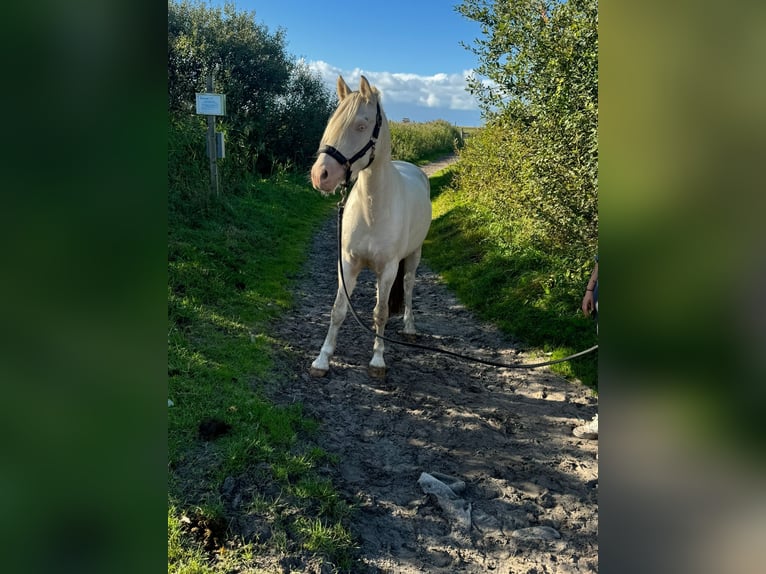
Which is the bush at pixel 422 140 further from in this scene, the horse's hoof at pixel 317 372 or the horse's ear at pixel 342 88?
the horse's hoof at pixel 317 372

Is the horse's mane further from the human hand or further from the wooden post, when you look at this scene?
the wooden post

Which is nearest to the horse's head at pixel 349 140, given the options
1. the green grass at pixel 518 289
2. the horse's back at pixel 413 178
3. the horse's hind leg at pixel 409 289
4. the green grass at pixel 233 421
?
the horse's back at pixel 413 178

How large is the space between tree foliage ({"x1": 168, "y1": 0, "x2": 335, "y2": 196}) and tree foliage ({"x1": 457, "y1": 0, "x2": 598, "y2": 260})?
7.52m

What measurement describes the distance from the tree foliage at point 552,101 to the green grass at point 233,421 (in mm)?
3172

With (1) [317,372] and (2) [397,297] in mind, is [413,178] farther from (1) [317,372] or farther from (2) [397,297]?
(1) [317,372]

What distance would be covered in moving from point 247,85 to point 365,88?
43.2 ft

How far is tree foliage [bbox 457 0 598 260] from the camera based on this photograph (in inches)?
171

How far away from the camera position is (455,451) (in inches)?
129

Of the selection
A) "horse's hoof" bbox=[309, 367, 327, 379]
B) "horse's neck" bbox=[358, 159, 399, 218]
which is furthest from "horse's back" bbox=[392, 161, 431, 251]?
"horse's hoof" bbox=[309, 367, 327, 379]

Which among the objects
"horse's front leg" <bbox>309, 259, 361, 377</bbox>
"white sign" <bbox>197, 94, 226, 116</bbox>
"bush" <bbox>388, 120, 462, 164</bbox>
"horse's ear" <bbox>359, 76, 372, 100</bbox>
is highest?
"bush" <bbox>388, 120, 462, 164</bbox>

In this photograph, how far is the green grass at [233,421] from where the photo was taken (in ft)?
7.55

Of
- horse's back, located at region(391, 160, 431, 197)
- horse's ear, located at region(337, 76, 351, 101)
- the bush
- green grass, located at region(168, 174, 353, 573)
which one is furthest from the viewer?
the bush
